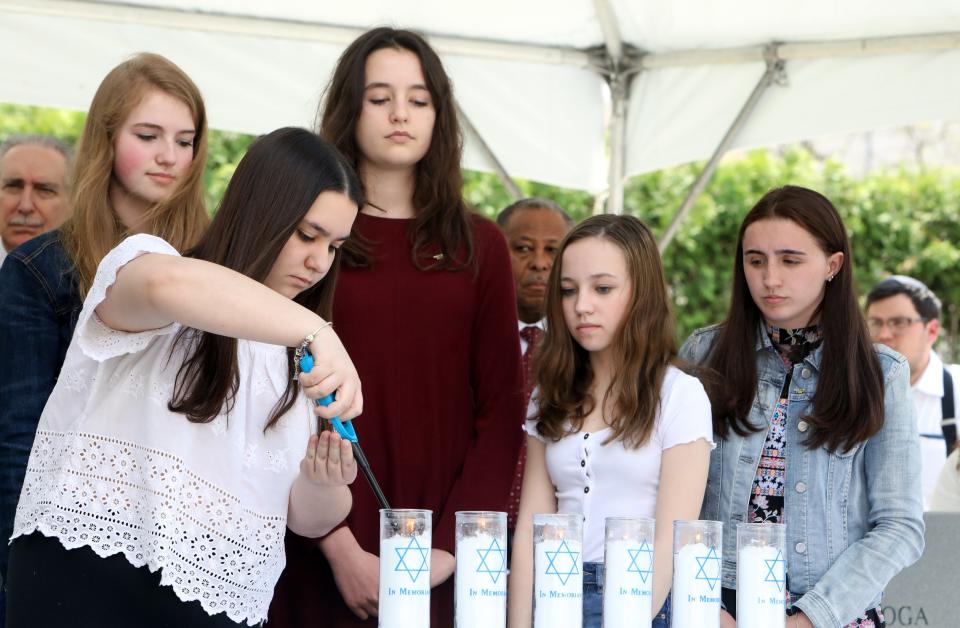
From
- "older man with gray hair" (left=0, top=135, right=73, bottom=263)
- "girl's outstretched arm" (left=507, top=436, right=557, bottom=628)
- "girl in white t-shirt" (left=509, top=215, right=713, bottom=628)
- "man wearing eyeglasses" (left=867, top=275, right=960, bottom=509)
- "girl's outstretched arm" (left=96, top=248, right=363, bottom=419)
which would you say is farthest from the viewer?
"man wearing eyeglasses" (left=867, top=275, right=960, bottom=509)

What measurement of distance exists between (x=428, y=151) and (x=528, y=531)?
0.92m

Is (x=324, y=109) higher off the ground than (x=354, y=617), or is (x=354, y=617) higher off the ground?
(x=324, y=109)

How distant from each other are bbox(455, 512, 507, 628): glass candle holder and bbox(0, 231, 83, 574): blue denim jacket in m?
1.04

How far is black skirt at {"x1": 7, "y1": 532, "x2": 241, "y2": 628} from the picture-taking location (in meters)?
1.97

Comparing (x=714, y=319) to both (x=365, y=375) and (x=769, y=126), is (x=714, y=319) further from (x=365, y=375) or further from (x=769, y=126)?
(x=365, y=375)

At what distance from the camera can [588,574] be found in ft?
8.32

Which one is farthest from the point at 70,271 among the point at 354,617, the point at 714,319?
the point at 714,319

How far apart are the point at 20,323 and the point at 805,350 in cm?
179

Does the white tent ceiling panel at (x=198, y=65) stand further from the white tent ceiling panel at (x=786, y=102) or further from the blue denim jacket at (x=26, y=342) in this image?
the blue denim jacket at (x=26, y=342)

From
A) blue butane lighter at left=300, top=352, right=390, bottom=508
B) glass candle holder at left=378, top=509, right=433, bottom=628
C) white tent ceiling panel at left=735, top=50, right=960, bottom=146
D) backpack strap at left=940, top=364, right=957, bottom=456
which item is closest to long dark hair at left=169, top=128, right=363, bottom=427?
blue butane lighter at left=300, top=352, right=390, bottom=508

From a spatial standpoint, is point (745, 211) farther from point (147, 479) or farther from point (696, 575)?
point (147, 479)

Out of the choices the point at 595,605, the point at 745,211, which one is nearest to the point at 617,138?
the point at 595,605

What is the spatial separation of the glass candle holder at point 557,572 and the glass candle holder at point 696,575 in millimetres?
159

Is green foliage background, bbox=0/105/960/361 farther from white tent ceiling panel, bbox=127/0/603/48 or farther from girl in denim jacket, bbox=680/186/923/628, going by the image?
girl in denim jacket, bbox=680/186/923/628
